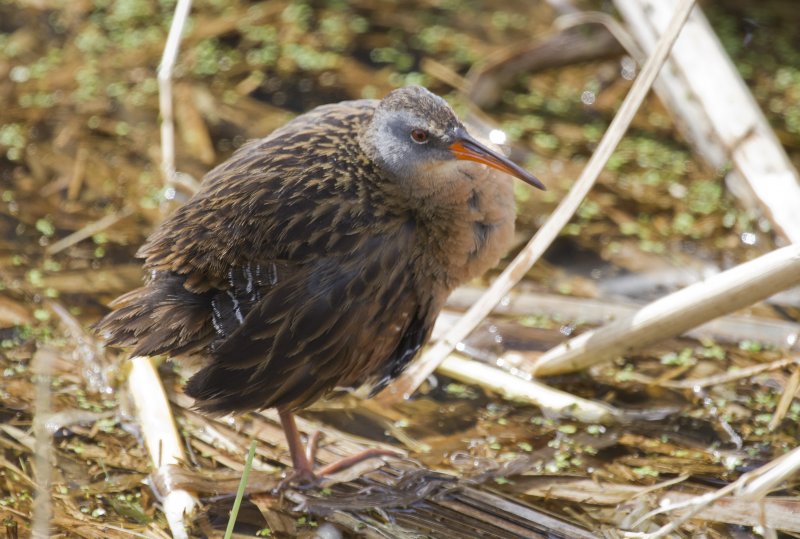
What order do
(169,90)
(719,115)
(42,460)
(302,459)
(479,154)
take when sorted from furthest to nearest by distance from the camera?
(169,90) < (719,115) < (302,459) < (479,154) < (42,460)

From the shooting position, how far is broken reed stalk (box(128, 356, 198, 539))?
3451 millimetres

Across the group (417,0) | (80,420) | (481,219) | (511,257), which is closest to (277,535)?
(80,420)

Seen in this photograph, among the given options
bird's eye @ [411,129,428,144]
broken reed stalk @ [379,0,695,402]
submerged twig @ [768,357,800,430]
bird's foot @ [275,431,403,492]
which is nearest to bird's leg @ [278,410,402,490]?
bird's foot @ [275,431,403,492]

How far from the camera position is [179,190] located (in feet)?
16.4

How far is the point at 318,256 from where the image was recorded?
3.37 metres

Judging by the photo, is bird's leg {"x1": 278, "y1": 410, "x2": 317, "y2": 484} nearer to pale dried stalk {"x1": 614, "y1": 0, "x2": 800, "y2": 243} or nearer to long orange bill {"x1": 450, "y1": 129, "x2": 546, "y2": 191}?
long orange bill {"x1": 450, "y1": 129, "x2": 546, "y2": 191}

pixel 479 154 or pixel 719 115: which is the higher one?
pixel 719 115

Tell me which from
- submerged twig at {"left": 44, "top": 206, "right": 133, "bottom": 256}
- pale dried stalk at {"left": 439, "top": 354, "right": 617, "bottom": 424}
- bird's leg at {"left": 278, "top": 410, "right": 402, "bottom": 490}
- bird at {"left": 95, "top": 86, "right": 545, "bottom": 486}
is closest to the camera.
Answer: bird at {"left": 95, "top": 86, "right": 545, "bottom": 486}

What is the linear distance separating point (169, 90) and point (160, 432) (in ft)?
6.45

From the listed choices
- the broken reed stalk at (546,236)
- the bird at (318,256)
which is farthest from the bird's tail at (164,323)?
the broken reed stalk at (546,236)

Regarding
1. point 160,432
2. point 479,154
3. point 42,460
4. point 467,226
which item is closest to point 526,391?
point 467,226

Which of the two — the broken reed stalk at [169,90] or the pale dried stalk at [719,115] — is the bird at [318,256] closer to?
the broken reed stalk at [169,90]

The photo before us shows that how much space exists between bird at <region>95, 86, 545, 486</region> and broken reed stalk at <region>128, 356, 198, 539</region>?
0.34m

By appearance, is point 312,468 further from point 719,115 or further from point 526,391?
point 719,115
